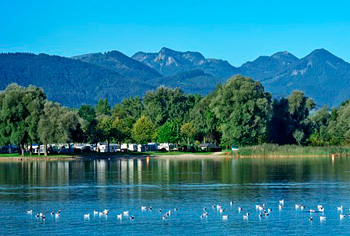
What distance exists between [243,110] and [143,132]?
43.1m

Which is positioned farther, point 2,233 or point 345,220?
point 345,220

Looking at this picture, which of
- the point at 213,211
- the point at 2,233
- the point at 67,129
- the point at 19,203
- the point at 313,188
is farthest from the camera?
the point at 67,129

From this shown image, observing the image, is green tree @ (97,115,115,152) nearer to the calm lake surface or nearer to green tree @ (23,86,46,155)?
green tree @ (23,86,46,155)

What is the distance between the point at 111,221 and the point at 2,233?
8005mm

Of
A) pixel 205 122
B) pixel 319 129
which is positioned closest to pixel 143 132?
pixel 205 122

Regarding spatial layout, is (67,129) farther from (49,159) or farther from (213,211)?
(213,211)

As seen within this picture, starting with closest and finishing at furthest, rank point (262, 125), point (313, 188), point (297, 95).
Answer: point (313, 188) → point (262, 125) → point (297, 95)

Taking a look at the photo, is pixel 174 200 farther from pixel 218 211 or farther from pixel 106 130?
pixel 106 130

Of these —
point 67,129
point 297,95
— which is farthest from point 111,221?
point 297,95

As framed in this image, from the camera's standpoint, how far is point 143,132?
179625mm

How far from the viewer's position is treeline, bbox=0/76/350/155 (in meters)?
128

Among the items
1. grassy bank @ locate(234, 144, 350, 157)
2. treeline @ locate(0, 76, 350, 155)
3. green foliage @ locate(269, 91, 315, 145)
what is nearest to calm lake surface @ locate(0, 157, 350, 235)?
treeline @ locate(0, 76, 350, 155)

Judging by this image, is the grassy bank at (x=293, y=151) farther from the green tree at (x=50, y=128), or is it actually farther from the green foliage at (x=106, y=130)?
the green foliage at (x=106, y=130)

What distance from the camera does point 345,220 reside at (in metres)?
43.5
